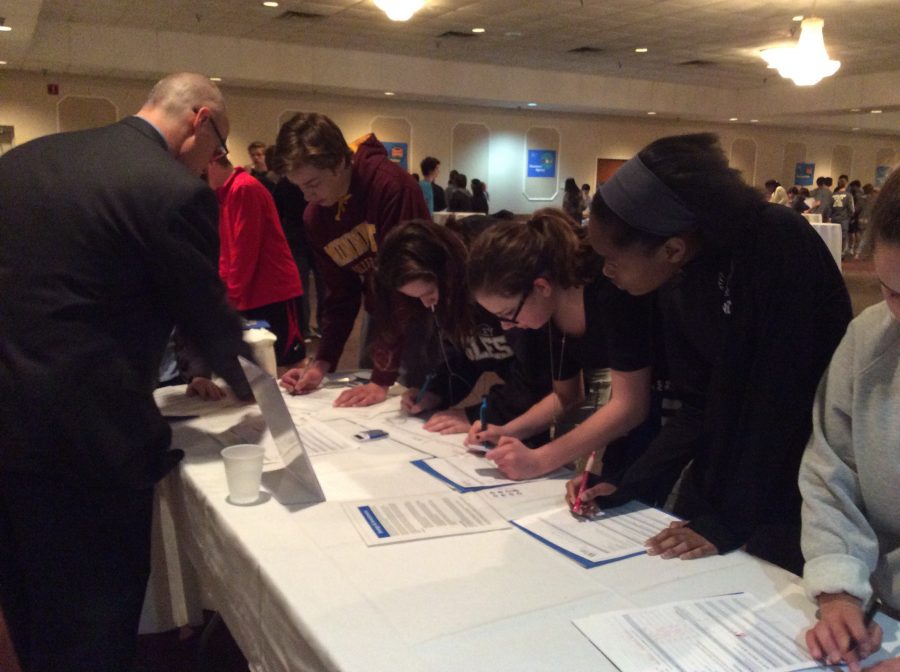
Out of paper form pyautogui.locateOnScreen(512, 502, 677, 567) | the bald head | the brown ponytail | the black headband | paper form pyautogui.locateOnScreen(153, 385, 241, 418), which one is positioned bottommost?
paper form pyautogui.locateOnScreen(153, 385, 241, 418)

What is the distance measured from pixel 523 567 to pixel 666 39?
857 cm

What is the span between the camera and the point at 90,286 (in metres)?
1.24

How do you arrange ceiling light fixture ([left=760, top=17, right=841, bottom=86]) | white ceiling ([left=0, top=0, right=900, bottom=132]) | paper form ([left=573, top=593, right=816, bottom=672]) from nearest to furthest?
1. paper form ([left=573, top=593, right=816, bottom=672])
2. ceiling light fixture ([left=760, top=17, right=841, bottom=86])
3. white ceiling ([left=0, top=0, right=900, bottom=132])

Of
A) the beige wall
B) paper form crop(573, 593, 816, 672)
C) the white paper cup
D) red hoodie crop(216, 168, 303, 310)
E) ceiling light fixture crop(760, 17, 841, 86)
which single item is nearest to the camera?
paper form crop(573, 593, 816, 672)

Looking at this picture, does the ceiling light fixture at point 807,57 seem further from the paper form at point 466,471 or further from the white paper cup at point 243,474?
the white paper cup at point 243,474

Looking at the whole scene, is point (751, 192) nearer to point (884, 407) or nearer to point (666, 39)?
point (884, 407)

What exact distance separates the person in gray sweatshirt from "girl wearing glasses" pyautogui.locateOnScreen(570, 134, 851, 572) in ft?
0.23

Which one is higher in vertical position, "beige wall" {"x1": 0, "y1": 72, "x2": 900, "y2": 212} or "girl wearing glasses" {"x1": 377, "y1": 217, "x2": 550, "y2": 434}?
"beige wall" {"x1": 0, "y1": 72, "x2": 900, "y2": 212}

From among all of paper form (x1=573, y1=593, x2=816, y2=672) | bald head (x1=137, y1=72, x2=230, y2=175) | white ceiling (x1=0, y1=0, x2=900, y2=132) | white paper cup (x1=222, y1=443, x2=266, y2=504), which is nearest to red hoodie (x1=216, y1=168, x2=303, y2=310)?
bald head (x1=137, y1=72, x2=230, y2=175)

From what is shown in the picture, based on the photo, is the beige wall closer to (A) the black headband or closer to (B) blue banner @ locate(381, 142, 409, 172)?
(B) blue banner @ locate(381, 142, 409, 172)

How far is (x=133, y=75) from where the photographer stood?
893cm

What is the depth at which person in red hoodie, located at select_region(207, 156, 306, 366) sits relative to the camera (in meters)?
2.85

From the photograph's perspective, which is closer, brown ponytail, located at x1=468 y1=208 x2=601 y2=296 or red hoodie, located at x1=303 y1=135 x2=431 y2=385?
brown ponytail, located at x1=468 y1=208 x2=601 y2=296

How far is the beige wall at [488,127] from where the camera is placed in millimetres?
9141
